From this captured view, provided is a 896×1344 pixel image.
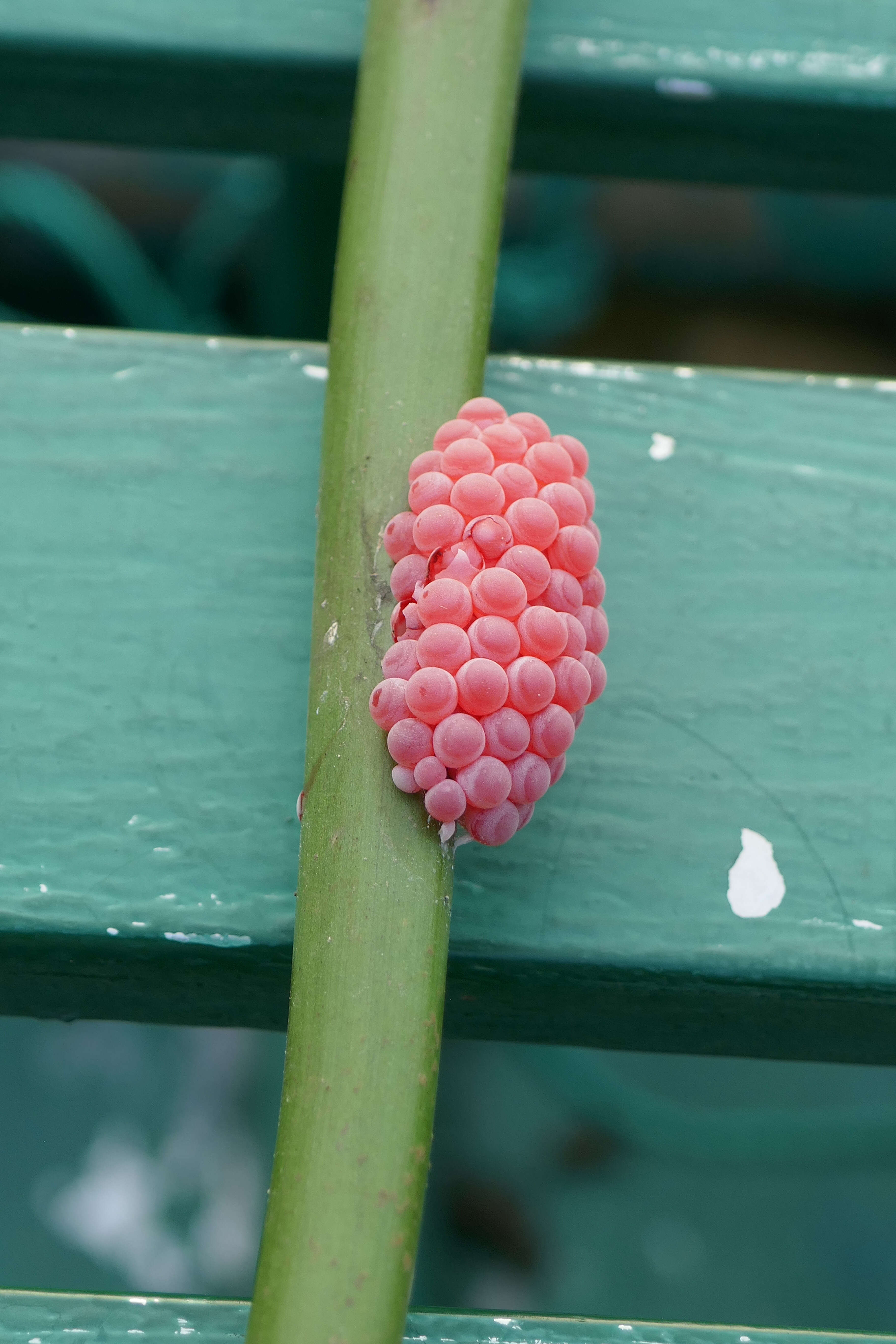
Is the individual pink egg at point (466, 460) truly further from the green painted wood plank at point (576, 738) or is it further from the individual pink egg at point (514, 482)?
the green painted wood plank at point (576, 738)

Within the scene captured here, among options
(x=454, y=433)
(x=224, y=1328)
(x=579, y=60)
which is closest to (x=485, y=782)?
(x=454, y=433)

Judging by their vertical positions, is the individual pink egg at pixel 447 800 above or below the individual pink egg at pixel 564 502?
below

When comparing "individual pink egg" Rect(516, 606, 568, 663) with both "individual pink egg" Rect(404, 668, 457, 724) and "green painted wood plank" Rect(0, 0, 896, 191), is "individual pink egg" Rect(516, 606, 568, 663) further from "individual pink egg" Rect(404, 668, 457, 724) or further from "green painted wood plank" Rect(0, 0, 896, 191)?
"green painted wood plank" Rect(0, 0, 896, 191)

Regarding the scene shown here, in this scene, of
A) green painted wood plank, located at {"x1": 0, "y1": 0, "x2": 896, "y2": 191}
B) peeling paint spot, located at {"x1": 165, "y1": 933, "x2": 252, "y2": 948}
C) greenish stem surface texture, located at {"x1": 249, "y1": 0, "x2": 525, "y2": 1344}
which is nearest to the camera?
greenish stem surface texture, located at {"x1": 249, "y1": 0, "x2": 525, "y2": 1344}

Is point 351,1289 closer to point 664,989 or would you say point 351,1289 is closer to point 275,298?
point 664,989

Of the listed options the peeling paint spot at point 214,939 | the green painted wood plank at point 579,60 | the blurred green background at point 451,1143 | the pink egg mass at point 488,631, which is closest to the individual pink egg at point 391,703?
the pink egg mass at point 488,631

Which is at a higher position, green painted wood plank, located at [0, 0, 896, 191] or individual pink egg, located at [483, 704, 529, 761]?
green painted wood plank, located at [0, 0, 896, 191]

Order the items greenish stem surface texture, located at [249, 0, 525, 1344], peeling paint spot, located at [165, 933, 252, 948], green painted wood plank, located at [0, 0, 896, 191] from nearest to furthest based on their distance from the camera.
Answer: greenish stem surface texture, located at [249, 0, 525, 1344], peeling paint spot, located at [165, 933, 252, 948], green painted wood plank, located at [0, 0, 896, 191]

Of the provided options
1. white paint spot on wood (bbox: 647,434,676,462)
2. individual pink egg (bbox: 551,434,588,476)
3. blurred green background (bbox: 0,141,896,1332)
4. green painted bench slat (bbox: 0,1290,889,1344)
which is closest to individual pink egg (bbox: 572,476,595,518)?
individual pink egg (bbox: 551,434,588,476)
